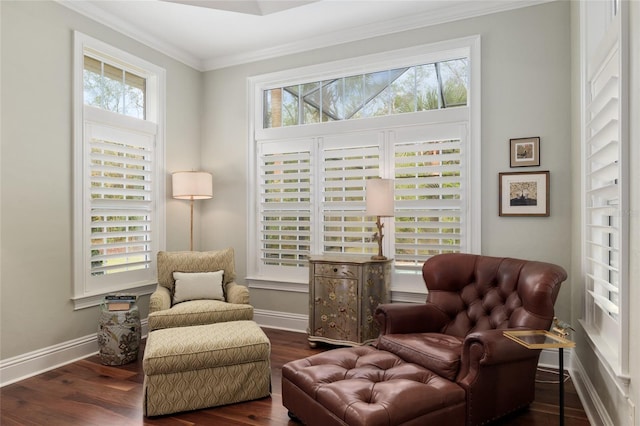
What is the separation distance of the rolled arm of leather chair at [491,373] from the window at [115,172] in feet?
10.0

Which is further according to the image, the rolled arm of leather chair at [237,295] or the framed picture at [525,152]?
the rolled arm of leather chair at [237,295]

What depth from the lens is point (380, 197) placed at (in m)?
3.51

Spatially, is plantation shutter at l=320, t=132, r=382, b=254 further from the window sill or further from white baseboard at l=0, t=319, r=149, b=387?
white baseboard at l=0, t=319, r=149, b=387

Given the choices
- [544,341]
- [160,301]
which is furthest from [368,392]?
[160,301]

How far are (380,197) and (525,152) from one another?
121cm

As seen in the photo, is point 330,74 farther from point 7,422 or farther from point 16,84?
point 7,422

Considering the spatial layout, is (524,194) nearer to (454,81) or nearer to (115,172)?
(454,81)

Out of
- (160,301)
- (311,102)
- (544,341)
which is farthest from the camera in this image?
(311,102)

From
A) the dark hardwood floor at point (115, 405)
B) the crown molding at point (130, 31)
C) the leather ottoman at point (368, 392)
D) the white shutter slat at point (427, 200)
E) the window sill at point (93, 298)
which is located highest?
the crown molding at point (130, 31)

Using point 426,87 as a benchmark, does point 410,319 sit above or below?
below

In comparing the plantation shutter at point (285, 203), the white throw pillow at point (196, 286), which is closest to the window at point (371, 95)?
the plantation shutter at point (285, 203)

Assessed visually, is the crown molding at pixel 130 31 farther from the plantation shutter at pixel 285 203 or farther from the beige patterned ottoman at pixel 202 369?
the beige patterned ottoman at pixel 202 369

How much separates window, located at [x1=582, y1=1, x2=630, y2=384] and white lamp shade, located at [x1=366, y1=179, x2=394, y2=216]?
A: 1396mm

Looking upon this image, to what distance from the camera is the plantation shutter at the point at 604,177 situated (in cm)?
Result: 197
